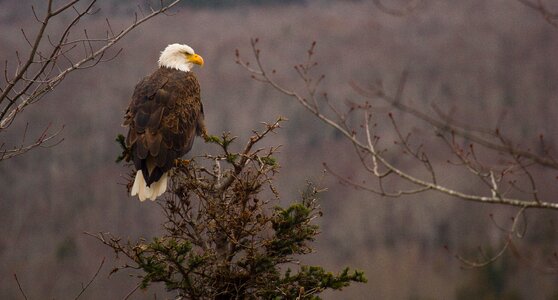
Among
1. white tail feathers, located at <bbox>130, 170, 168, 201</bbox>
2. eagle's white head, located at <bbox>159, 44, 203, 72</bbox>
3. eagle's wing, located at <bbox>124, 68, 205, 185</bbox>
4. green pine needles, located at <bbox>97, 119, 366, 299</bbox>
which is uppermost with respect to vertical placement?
eagle's white head, located at <bbox>159, 44, 203, 72</bbox>

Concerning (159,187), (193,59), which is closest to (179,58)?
(193,59)

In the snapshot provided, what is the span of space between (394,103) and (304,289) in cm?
269

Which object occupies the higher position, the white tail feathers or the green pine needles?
the white tail feathers

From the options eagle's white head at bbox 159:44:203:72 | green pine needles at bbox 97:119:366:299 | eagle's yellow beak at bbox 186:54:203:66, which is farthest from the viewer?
eagle's yellow beak at bbox 186:54:203:66

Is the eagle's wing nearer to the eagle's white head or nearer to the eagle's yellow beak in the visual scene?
the eagle's white head

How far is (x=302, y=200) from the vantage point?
596 centimetres

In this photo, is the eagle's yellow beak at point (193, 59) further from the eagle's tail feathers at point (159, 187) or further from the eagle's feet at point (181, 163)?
the eagle's tail feathers at point (159, 187)

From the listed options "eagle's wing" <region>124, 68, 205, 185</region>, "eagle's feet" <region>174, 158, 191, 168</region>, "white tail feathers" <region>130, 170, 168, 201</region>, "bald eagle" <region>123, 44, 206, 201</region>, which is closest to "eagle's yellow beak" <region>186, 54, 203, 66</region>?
"bald eagle" <region>123, 44, 206, 201</region>

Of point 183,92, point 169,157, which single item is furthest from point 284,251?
point 183,92

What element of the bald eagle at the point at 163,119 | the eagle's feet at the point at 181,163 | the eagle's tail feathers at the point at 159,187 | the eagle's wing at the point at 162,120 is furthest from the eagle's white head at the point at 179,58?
the eagle's tail feathers at the point at 159,187

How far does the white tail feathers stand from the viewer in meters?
6.48

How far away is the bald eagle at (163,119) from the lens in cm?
660

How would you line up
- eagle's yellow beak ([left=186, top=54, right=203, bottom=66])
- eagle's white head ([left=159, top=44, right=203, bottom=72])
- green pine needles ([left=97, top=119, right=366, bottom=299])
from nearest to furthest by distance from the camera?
1. green pine needles ([left=97, top=119, right=366, bottom=299])
2. eagle's white head ([left=159, top=44, right=203, bottom=72])
3. eagle's yellow beak ([left=186, top=54, right=203, bottom=66])

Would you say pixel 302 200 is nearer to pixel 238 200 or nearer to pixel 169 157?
pixel 238 200
